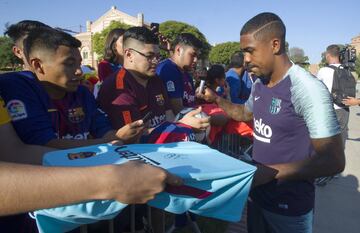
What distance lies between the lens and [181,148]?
170 cm

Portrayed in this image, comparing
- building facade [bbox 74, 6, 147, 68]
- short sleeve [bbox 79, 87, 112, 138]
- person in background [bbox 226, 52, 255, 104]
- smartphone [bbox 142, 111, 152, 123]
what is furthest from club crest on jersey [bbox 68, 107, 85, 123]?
building facade [bbox 74, 6, 147, 68]

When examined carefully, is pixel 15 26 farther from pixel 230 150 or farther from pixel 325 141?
pixel 230 150

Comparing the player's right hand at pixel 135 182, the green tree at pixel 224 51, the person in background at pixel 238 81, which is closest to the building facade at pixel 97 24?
the green tree at pixel 224 51

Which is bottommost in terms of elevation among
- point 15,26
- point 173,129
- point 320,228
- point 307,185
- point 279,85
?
point 320,228

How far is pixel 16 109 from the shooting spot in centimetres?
192

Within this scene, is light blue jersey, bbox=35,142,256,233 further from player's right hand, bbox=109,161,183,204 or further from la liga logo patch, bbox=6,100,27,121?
la liga logo patch, bbox=6,100,27,121

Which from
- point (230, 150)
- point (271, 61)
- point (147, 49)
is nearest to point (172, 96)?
point (147, 49)

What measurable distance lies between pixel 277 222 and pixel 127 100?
1552 millimetres

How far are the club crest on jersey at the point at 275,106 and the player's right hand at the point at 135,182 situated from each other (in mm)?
1295

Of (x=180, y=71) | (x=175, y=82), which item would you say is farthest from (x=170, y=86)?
(x=180, y=71)

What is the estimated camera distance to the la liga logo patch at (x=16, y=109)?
189cm

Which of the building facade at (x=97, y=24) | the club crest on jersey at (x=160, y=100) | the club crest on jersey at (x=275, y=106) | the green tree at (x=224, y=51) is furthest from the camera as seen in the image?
the building facade at (x=97, y=24)

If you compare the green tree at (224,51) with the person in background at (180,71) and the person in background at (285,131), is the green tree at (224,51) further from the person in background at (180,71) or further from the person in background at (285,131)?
the person in background at (285,131)

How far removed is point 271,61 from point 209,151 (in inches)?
36.4
